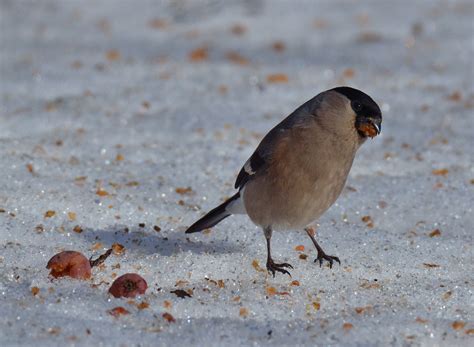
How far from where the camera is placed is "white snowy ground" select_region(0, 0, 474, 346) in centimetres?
340

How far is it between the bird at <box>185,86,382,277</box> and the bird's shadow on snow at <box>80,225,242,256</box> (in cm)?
32

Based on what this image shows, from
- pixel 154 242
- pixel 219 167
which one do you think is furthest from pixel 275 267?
pixel 219 167

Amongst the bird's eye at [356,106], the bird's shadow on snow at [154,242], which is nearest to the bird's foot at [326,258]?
Result: the bird's shadow on snow at [154,242]

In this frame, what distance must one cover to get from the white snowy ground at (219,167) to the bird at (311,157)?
0.91ft

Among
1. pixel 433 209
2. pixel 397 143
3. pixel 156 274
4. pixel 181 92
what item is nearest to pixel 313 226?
pixel 433 209

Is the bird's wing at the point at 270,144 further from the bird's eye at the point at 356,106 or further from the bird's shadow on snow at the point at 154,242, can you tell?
the bird's shadow on snow at the point at 154,242

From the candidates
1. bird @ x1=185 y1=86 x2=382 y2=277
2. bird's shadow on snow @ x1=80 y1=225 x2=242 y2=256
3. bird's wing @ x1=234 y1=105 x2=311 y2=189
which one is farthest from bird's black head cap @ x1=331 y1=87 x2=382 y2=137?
bird's shadow on snow @ x1=80 y1=225 x2=242 y2=256

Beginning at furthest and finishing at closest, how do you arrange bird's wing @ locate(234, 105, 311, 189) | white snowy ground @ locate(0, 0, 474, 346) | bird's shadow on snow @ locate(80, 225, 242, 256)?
bird's shadow on snow @ locate(80, 225, 242, 256) → bird's wing @ locate(234, 105, 311, 189) → white snowy ground @ locate(0, 0, 474, 346)

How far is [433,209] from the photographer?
489 cm

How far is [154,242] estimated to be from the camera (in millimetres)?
4273

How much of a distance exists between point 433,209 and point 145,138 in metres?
2.12

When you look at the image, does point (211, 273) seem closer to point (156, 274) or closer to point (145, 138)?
point (156, 274)

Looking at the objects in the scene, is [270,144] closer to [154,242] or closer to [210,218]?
[210,218]

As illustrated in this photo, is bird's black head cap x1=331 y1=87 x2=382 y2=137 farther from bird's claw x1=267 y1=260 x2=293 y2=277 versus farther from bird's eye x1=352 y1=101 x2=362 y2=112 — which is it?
bird's claw x1=267 y1=260 x2=293 y2=277
